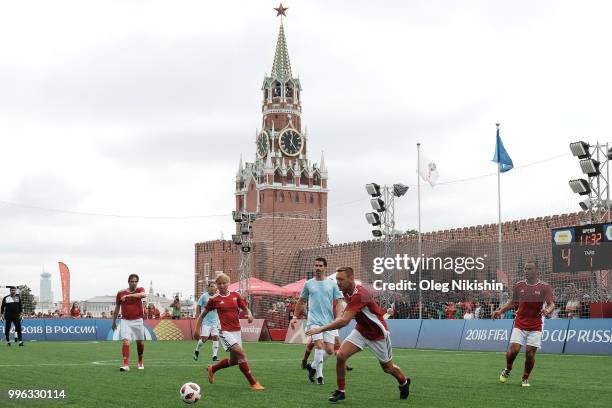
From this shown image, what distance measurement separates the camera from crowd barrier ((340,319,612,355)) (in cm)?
2272

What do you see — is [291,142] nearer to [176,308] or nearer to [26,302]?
[26,302]

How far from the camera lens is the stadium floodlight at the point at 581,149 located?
25750 mm

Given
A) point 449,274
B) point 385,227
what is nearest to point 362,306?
point 385,227

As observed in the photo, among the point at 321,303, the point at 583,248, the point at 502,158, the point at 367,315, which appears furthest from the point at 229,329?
the point at 502,158

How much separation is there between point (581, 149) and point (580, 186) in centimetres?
107

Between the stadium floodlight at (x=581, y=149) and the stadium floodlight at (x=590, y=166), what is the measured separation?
0.64 feet

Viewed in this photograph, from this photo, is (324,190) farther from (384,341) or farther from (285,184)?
(384,341)

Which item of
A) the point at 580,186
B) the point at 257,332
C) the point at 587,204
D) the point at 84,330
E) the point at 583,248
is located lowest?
the point at 257,332

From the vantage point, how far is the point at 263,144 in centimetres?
12850

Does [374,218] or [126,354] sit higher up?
[374,218]

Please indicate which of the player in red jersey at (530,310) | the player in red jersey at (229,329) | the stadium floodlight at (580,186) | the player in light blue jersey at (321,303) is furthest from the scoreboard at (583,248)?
the player in red jersey at (229,329)

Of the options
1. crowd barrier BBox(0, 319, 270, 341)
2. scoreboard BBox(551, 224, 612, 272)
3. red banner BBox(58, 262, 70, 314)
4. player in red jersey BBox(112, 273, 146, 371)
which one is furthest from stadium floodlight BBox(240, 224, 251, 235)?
player in red jersey BBox(112, 273, 146, 371)

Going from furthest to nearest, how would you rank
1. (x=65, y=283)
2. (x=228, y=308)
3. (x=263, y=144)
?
(x=263, y=144) < (x=65, y=283) < (x=228, y=308)

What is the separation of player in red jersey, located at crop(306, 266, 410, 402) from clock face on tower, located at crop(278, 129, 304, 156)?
116 m
